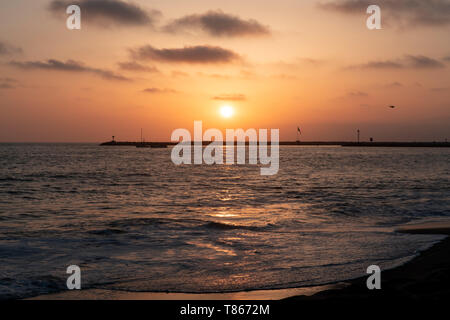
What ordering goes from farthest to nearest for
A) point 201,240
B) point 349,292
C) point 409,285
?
point 201,240, point 409,285, point 349,292

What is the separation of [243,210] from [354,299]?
52.7 ft

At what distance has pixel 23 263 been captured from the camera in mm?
11758

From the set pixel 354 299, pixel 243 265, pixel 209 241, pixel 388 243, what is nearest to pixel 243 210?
pixel 209 241

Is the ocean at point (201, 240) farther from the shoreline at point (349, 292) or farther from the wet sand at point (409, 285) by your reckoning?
the wet sand at point (409, 285)

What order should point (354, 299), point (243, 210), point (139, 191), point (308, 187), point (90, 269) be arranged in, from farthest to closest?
point (308, 187)
point (139, 191)
point (243, 210)
point (90, 269)
point (354, 299)

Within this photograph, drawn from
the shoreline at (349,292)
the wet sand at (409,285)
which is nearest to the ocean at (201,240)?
the shoreline at (349,292)

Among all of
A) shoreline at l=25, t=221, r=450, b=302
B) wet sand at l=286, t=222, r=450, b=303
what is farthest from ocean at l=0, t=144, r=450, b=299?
wet sand at l=286, t=222, r=450, b=303

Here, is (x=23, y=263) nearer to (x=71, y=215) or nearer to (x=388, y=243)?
(x=71, y=215)

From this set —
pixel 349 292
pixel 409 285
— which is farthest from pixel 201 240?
pixel 409 285

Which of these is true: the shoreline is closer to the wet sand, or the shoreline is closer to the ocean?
the wet sand

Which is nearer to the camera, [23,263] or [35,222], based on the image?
[23,263]

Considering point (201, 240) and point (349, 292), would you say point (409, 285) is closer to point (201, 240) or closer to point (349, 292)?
point (349, 292)

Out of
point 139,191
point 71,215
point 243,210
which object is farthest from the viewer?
point 139,191

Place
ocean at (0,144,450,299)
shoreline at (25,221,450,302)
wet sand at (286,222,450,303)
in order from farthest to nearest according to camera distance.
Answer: ocean at (0,144,450,299)
shoreline at (25,221,450,302)
wet sand at (286,222,450,303)
